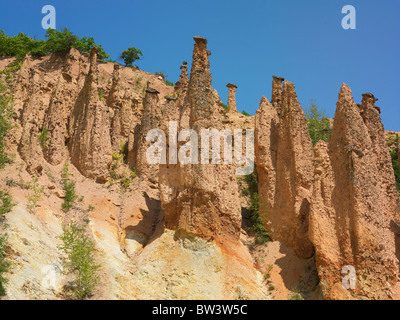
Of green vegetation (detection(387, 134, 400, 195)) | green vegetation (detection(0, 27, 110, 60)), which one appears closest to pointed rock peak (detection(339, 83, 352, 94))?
green vegetation (detection(387, 134, 400, 195))

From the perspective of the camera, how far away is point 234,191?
1998 centimetres

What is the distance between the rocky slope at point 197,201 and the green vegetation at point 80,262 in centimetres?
32

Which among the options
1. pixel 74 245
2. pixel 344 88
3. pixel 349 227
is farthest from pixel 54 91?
pixel 349 227

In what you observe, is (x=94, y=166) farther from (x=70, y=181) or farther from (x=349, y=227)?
(x=349, y=227)

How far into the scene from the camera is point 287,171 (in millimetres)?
21781

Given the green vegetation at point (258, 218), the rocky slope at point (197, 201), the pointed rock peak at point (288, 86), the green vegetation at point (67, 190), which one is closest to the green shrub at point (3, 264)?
the rocky slope at point (197, 201)

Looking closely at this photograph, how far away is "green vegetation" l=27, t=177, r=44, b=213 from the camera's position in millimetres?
18250

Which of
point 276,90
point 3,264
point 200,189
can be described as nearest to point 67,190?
point 200,189

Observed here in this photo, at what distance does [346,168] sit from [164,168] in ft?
23.3

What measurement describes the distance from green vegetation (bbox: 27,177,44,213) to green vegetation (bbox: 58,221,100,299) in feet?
4.90

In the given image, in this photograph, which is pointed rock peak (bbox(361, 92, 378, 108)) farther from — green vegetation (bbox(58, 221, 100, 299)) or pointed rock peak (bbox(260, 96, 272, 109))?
green vegetation (bbox(58, 221, 100, 299))

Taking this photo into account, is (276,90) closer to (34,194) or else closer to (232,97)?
(232,97)

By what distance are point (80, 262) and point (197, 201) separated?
4.92 meters

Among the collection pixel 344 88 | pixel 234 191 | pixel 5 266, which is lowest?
pixel 5 266
